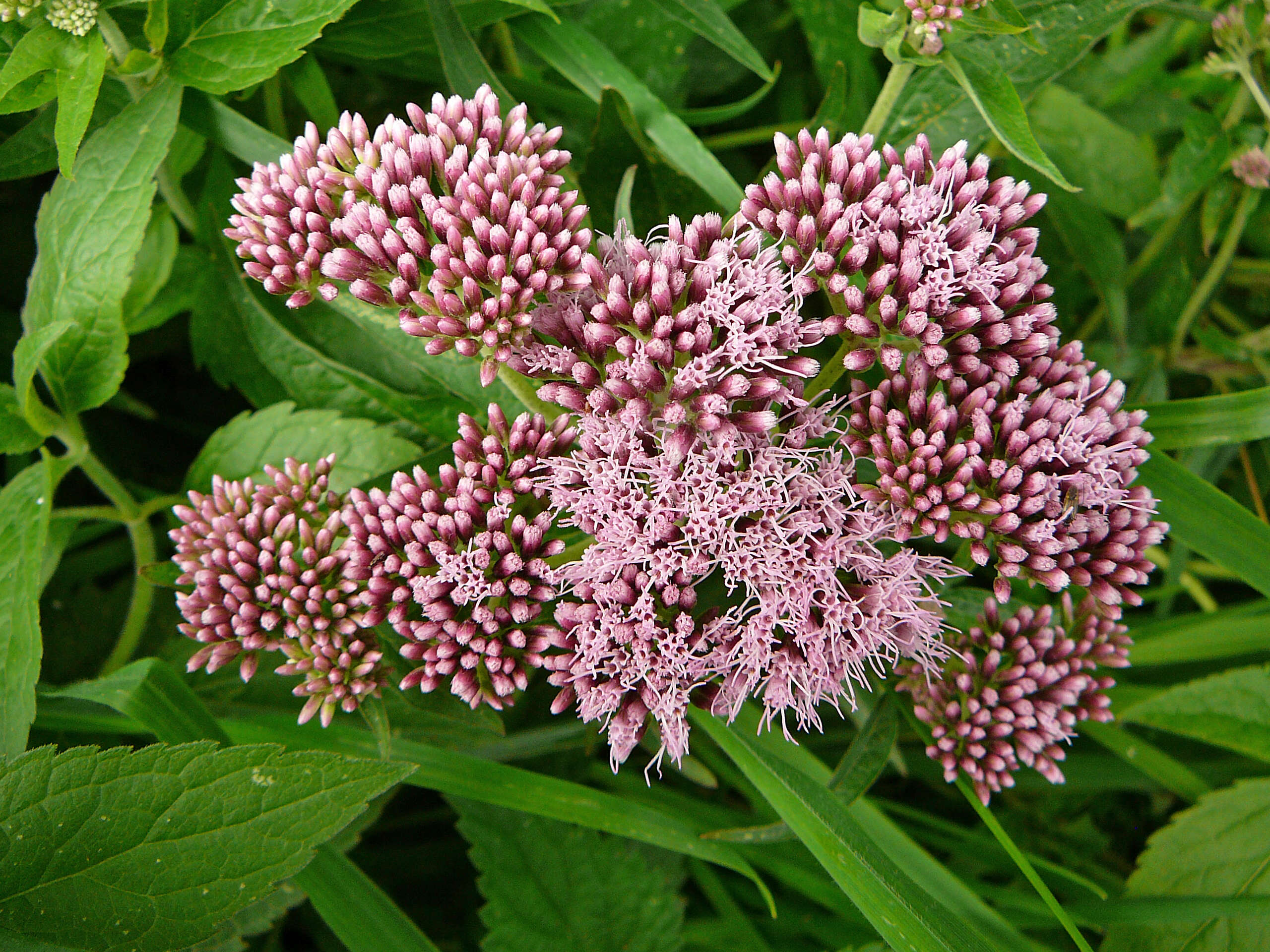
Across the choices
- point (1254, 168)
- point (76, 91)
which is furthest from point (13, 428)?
point (1254, 168)

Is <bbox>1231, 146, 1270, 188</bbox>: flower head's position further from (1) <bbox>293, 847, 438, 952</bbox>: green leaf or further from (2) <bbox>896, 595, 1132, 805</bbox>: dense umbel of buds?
(1) <bbox>293, 847, 438, 952</bbox>: green leaf

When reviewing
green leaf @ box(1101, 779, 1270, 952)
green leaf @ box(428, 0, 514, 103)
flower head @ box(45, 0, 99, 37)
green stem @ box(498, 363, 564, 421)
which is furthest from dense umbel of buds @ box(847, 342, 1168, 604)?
flower head @ box(45, 0, 99, 37)

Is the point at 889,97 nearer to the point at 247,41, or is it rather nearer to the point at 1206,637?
the point at 247,41

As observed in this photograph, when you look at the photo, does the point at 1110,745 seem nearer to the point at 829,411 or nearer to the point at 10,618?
the point at 829,411

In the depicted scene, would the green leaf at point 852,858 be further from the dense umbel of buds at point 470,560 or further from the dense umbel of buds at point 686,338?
the dense umbel of buds at point 686,338

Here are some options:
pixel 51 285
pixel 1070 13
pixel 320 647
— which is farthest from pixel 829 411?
pixel 51 285
